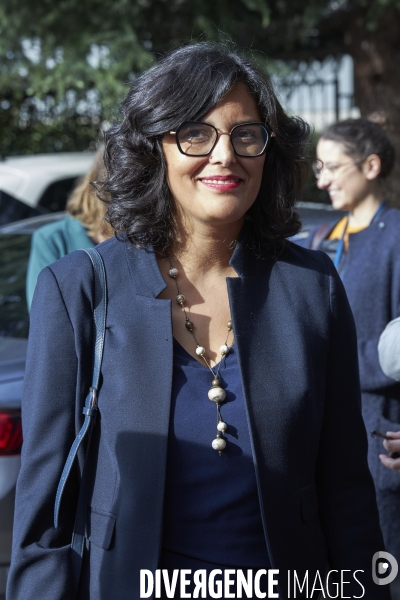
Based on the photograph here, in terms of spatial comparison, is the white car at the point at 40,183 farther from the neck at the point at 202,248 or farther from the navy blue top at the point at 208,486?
the navy blue top at the point at 208,486

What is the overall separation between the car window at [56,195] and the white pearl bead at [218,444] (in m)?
5.71

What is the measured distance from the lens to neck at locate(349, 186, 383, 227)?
368cm

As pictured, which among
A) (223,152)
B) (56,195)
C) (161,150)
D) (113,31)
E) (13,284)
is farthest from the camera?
(56,195)

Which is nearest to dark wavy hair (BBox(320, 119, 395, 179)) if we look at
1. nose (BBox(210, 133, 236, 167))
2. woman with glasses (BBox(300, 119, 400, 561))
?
woman with glasses (BBox(300, 119, 400, 561))

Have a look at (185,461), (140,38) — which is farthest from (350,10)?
(185,461)

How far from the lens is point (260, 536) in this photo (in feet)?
6.25

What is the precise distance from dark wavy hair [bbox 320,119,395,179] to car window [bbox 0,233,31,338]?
1.64 meters

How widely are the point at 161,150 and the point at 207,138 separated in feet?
0.47

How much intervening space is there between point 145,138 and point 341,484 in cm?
98

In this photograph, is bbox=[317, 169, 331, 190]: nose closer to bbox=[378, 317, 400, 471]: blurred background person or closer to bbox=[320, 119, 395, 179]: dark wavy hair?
bbox=[320, 119, 395, 179]: dark wavy hair

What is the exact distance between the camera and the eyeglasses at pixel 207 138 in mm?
1974

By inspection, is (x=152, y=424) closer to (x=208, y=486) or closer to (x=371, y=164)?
(x=208, y=486)

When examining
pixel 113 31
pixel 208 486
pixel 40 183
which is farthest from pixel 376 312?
pixel 40 183

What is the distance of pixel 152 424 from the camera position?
1.85m
